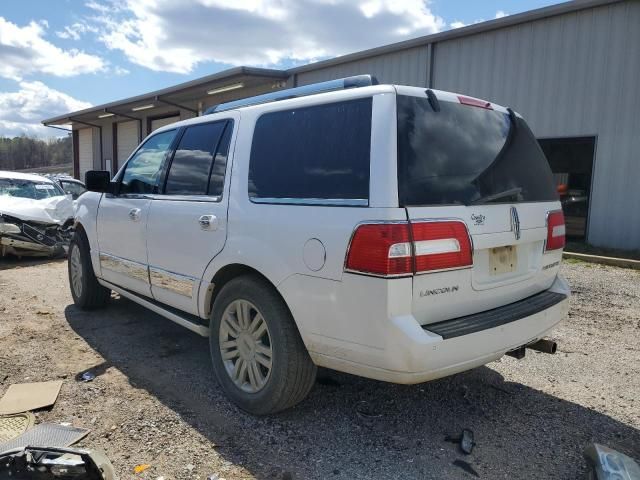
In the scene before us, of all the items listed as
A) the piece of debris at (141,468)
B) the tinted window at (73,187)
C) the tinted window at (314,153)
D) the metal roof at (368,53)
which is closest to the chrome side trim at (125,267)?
the tinted window at (314,153)

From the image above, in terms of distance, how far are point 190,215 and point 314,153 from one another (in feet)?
4.04

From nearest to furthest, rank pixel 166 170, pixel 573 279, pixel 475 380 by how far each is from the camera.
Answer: pixel 475 380 → pixel 166 170 → pixel 573 279

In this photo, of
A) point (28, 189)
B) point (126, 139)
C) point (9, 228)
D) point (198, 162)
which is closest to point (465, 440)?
point (198, 162)

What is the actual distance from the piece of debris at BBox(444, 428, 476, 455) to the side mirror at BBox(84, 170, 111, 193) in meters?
3.76

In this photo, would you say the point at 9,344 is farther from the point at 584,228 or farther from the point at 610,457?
the point at 584,228

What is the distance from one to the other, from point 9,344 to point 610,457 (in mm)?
4776

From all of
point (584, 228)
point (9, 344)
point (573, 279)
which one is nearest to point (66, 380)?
point (9, 344)

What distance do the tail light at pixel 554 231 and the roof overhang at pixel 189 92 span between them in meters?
12.7

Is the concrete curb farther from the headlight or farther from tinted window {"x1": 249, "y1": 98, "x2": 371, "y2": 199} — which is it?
the headlight

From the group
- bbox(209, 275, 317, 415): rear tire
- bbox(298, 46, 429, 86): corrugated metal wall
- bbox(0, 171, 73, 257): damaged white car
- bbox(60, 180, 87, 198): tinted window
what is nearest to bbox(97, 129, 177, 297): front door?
bbox(209, 275, 317, 415): rear tire

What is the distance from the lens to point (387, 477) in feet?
8.65

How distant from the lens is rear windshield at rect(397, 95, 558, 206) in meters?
2.63

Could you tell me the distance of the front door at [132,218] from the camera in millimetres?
4344

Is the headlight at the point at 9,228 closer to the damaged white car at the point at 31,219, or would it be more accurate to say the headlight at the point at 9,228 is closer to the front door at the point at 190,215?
the damaged white car at the point at 31,219
